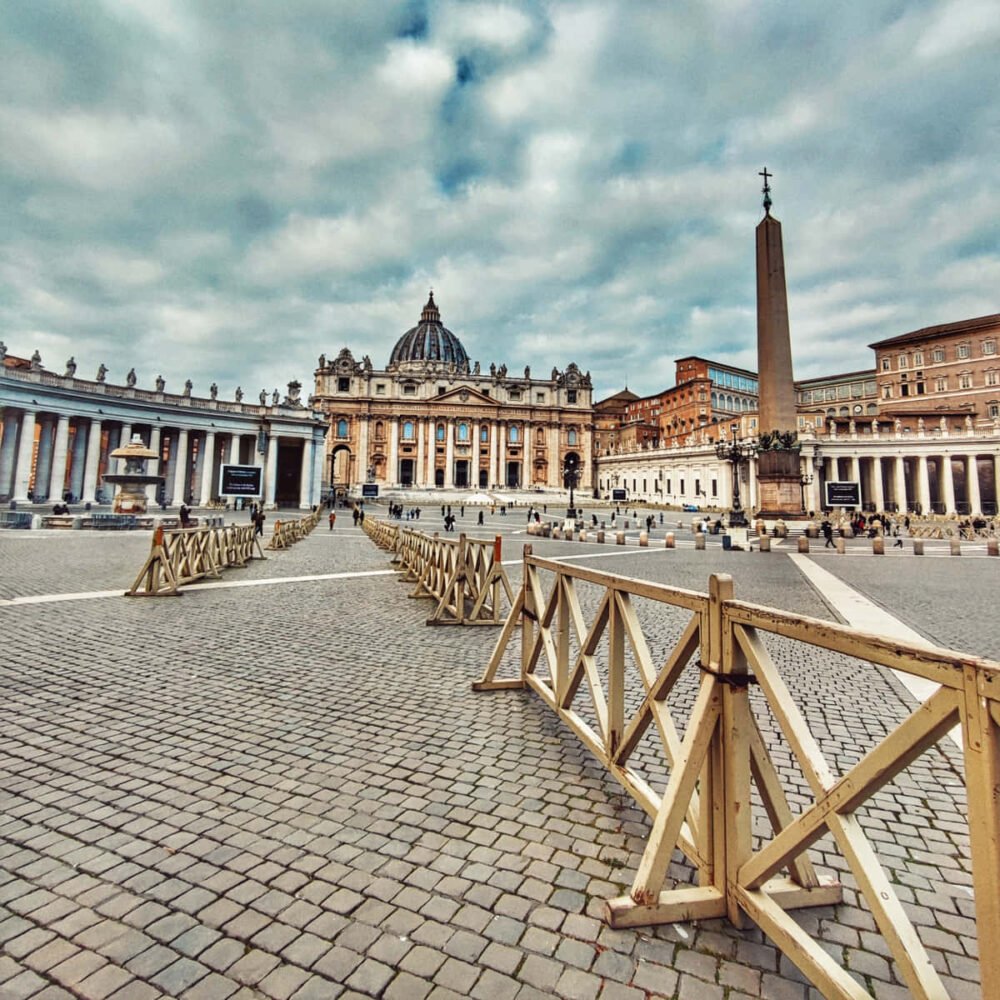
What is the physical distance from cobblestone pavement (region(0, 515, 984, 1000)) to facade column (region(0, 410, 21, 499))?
50.6m

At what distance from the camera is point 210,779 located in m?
3.51

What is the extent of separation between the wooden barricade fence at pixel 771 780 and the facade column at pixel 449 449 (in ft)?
291

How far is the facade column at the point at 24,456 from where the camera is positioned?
40.4 m

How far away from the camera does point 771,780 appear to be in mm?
2314

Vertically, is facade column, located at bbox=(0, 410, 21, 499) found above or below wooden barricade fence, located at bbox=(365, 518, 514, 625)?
above

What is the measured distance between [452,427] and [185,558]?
270 feet

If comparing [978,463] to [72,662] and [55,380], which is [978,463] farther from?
[55,380]

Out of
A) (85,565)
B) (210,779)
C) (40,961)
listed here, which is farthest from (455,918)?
(85,565)

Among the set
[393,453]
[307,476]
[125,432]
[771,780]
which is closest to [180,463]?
[125,432]

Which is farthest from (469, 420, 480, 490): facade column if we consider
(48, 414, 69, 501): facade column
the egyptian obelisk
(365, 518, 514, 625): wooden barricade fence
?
(365, 518, 514, 625): wooden barricade fence

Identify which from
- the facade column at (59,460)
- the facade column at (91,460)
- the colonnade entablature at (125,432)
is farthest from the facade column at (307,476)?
the facade column at (59,460)

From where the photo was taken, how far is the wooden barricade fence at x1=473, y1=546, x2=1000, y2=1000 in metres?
1.38

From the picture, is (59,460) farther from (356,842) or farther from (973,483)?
(973,483)

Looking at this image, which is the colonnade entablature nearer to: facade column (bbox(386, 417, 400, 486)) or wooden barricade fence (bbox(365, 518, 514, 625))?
facade column (bbox(386, 417, 400, 486))
